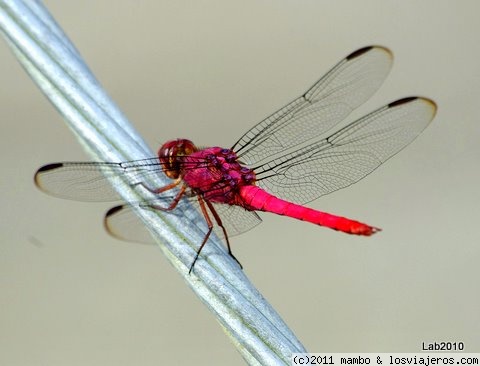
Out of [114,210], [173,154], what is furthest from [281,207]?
[114,210]

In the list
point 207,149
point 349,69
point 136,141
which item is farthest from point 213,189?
point 136,141

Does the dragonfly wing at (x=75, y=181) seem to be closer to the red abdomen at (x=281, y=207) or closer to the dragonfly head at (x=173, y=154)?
the dragonfly head at (x=173, y=154)

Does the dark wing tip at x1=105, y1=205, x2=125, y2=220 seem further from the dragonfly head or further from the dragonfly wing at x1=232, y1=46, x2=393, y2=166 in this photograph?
the dragonfly wing at x1=232, y1=46, x2=393, y2=166

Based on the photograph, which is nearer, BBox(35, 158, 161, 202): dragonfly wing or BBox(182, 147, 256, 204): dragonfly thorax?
BBox(35, 158, 161, 202): dragonfly wing

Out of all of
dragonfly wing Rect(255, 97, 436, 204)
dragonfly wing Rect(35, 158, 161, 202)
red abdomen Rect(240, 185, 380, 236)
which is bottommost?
dragonfly wing Rect(35, 158, 161, 202)

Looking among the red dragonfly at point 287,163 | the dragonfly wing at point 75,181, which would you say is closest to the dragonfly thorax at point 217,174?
the red dragonfly at point 287,163

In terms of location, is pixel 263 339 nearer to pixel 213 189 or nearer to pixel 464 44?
pixel 213 189

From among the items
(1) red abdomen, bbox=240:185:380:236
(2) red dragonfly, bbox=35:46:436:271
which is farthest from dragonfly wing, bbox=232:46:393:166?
(1) red abdomen, bbox=240:185:380:236
